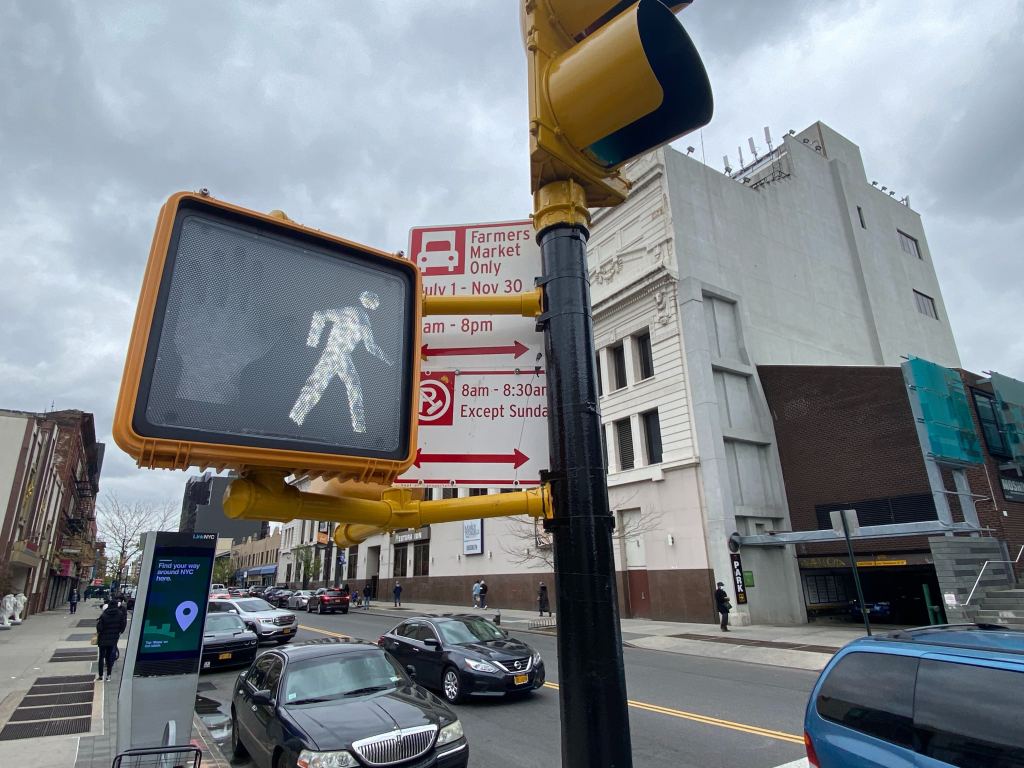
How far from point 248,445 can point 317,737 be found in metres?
6.31

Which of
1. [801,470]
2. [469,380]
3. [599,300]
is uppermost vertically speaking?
[599,300]

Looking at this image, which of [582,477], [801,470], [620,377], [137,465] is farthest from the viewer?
[620,377]

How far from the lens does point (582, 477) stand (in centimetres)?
215

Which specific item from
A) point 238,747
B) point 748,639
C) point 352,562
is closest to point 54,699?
point 238,747

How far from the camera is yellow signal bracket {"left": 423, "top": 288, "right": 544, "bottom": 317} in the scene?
8.15ft

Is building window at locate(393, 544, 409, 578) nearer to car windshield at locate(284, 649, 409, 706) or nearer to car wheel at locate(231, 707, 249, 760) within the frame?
car wheel at locate(231, 707, 249, 760)

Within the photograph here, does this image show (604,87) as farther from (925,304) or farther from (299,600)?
(925,304)

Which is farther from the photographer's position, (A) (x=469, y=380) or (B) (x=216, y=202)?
(A) (x=469, y=380)

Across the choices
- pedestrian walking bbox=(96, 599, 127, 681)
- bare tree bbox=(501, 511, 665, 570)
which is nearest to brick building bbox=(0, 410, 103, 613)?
pedestrian walking bbox=(96, 599, 127, 681)

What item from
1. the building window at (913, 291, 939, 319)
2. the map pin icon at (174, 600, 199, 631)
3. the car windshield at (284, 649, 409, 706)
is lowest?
the car windshield at (284, 649, 409, 706)

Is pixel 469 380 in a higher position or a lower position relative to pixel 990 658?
higher

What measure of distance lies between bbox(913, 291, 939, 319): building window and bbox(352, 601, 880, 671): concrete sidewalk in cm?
2561

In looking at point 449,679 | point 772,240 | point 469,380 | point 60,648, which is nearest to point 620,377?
point 772,240

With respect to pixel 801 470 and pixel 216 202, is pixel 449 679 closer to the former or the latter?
pixel 216 202
